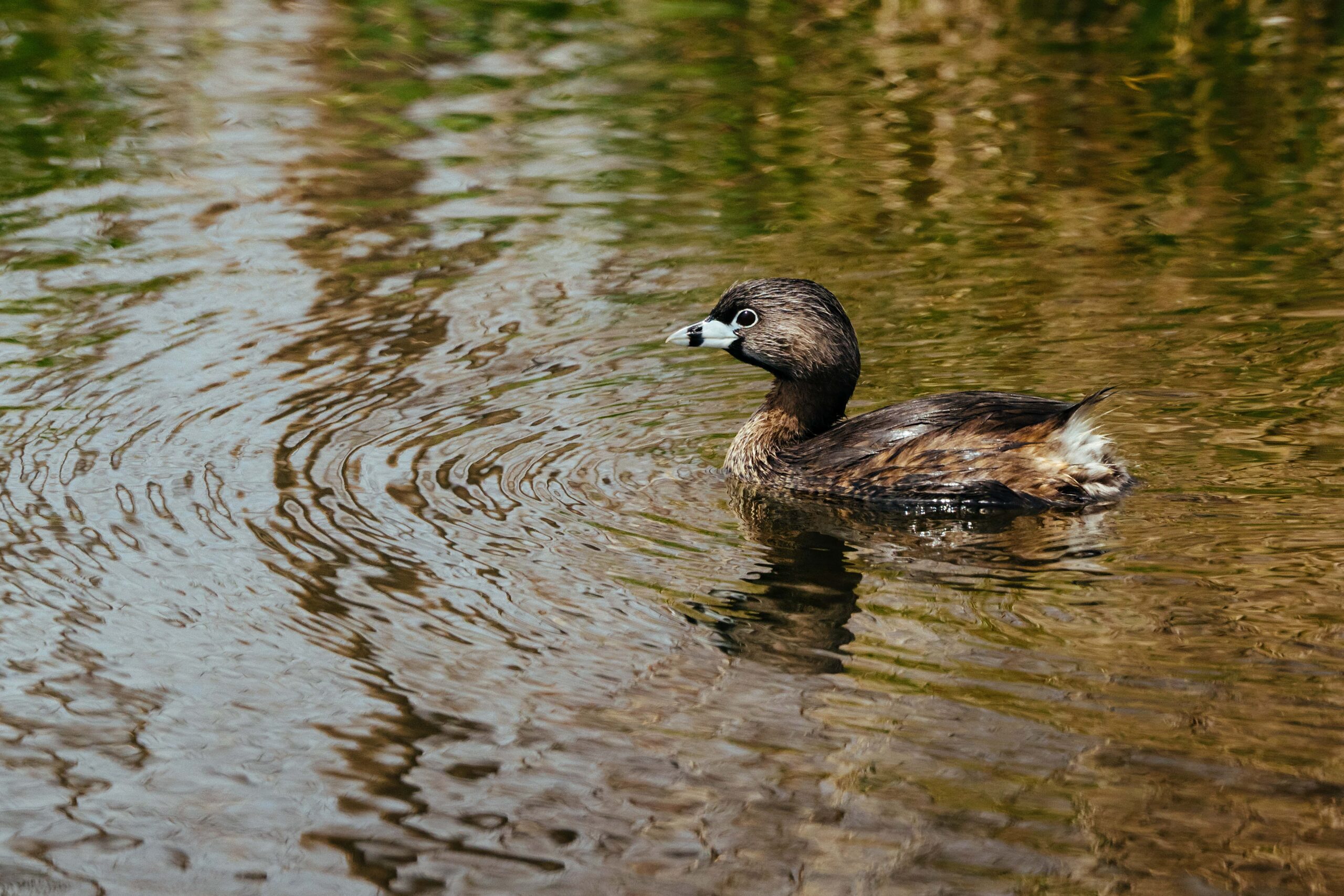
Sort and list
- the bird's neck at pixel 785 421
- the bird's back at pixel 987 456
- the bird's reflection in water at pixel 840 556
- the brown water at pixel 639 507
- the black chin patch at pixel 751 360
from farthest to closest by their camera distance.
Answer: the black chin patch at pixel 751 360, the bird's neck at pixel 785 421, the bird's back at pixel 987 456, the bird's reflection in water at pixel 840 556, the brown water at pixel 639 507

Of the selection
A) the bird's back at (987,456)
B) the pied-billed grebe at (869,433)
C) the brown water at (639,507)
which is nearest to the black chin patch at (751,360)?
the pied-billed grebe at (869,433)

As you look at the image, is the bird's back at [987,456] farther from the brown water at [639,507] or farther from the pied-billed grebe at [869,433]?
the brown water at [639,507]

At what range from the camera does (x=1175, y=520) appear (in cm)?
678

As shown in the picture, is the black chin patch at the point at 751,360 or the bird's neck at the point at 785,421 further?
the black chin patch at the point at 751,360

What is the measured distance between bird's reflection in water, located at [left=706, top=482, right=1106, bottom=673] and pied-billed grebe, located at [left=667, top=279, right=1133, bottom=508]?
0.10 m

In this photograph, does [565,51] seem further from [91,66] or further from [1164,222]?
[1164,222]

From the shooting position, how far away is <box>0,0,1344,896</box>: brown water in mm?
4801

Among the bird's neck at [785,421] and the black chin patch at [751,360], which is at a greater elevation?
the black chin patch at [751,360]

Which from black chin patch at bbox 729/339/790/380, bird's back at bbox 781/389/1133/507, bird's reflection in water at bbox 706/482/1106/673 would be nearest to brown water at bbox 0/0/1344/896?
bird's reflection in water at bbox 706/482/1106/673

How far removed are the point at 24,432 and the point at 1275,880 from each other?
19.3 ft

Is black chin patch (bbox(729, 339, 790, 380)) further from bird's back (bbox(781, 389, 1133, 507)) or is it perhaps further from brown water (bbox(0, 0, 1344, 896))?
bird's back (bbox(781, 389, 1133, 507))

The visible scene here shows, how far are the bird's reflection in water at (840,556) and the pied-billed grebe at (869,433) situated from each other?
0.10 meters

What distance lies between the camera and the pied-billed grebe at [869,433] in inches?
283

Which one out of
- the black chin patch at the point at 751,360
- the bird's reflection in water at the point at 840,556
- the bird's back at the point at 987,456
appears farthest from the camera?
the black chin patch at the point at 751,360
